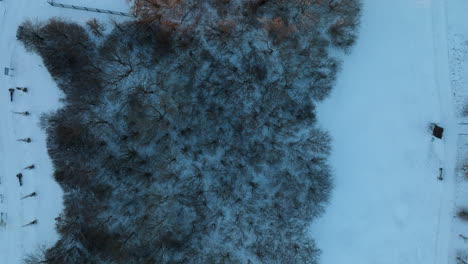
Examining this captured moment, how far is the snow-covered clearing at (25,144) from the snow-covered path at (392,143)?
17585 mm

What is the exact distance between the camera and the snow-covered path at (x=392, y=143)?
810 inches

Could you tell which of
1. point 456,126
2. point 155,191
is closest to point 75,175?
point 155,191

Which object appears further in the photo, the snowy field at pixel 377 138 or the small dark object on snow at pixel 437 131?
the snowy field at pixel 377 138

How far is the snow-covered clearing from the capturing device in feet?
67.8

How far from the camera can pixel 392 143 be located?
2078 cm

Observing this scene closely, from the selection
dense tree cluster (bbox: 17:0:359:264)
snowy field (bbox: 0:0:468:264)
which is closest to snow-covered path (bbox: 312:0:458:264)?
snowy field (bbox: 0:0:468:264)

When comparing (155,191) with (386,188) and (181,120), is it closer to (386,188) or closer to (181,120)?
(181,120)

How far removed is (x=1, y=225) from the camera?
818 inches

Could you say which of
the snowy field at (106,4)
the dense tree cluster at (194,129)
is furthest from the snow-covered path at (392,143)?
the snowy field at (106,4)

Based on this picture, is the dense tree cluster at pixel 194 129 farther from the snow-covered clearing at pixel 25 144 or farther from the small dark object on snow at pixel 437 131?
the small dark object on snow at pixel 437 131

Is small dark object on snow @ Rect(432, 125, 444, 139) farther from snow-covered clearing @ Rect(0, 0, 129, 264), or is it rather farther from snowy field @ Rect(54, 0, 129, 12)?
snow-covered clearing @ Rect(0, 0, 129, 264)

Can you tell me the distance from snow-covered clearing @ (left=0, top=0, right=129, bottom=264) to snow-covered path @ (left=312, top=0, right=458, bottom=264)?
1758 centimetres

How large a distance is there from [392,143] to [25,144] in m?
25.3

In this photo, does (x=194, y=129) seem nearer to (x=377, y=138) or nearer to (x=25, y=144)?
(x=25, y=144)
